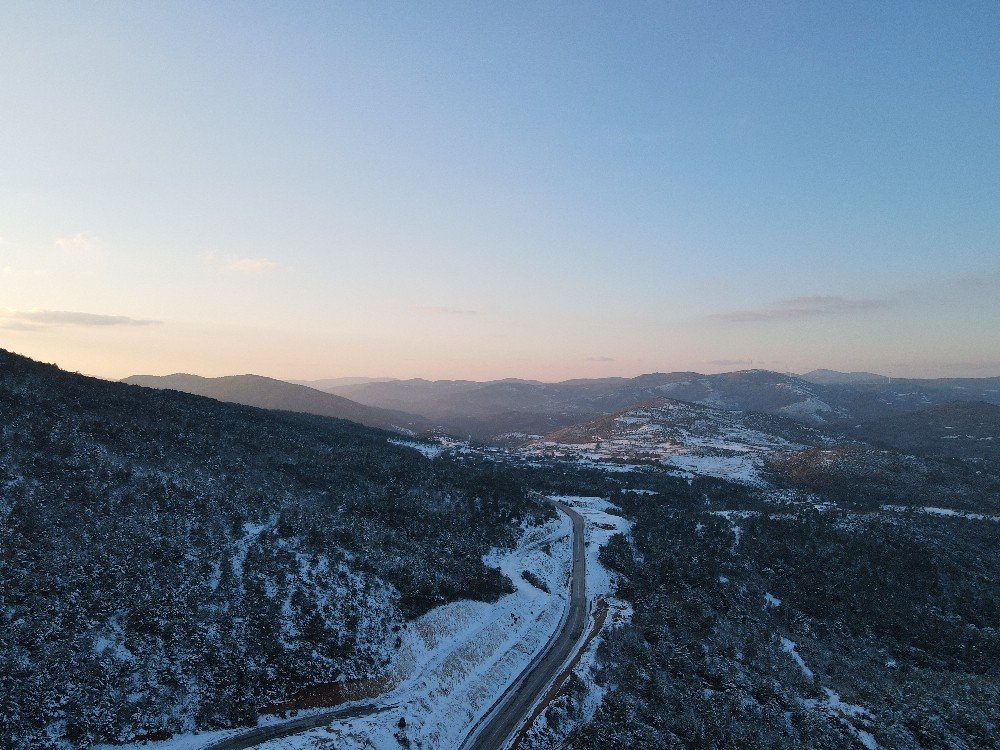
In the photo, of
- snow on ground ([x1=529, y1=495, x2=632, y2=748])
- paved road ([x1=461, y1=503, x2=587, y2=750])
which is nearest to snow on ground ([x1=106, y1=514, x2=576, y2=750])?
paved road ([x1=461, y1=503, x2=587, y2=750])

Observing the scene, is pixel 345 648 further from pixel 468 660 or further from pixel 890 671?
pixel 890 671

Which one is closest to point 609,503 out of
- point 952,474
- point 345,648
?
point 345,648

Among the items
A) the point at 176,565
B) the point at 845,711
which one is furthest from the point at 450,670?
the point at 845,711

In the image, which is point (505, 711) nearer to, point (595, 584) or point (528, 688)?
point (528, 688)

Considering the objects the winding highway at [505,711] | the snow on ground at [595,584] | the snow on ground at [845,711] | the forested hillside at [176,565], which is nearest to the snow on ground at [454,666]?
the winding highway at [505,711]

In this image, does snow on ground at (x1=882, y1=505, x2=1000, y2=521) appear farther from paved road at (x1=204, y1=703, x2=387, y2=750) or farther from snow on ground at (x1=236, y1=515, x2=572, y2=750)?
paved road at (x1=204, y1=703, x2=387, y2=750)

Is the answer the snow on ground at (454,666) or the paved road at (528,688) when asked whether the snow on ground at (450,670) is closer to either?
the snow on ground at (454,666)
